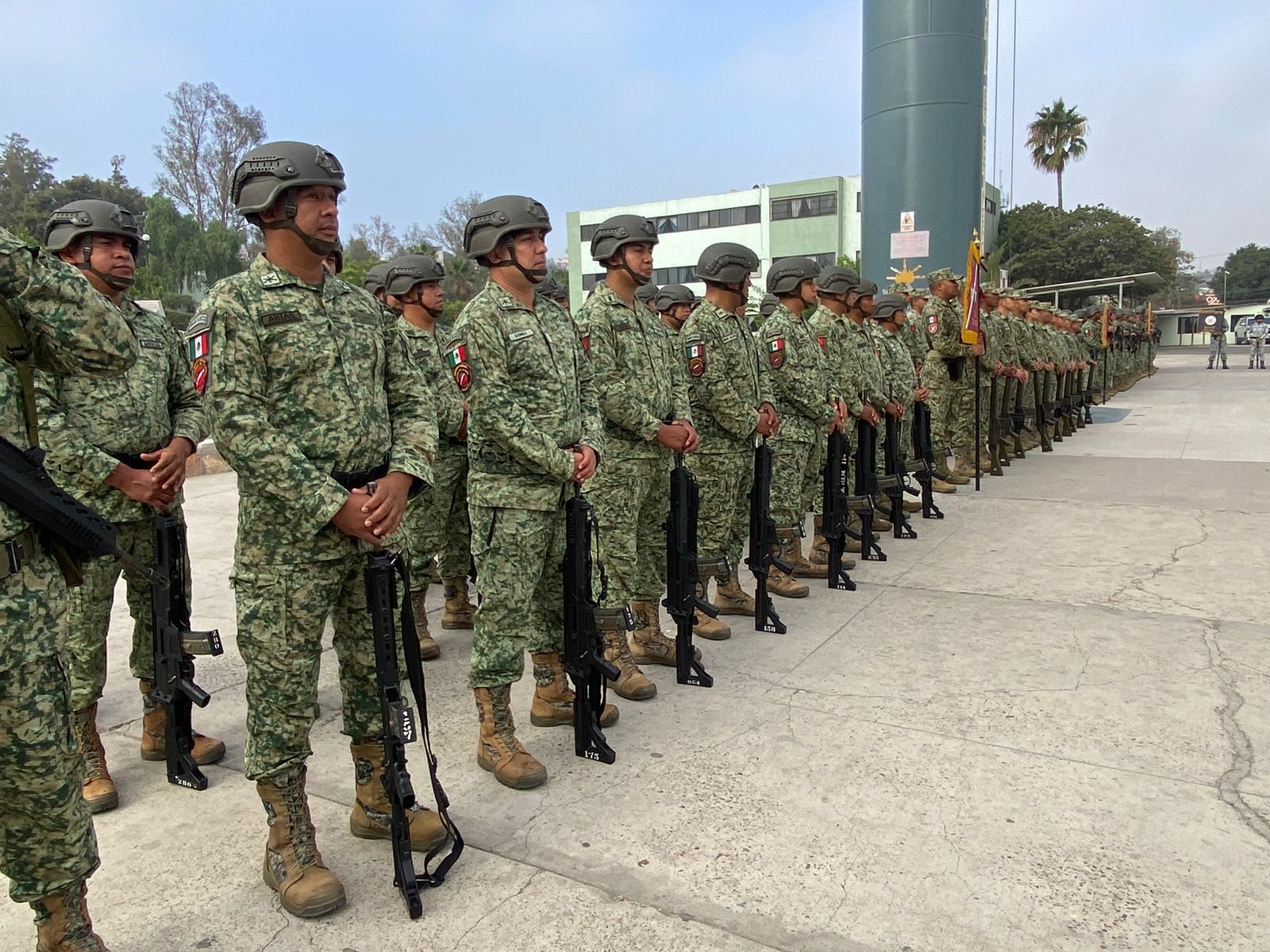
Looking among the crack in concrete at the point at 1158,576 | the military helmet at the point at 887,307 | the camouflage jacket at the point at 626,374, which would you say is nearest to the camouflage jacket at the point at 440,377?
the camouflage jacket at the point at 626,374

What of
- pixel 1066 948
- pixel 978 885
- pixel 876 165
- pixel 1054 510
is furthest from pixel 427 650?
pixel 876 165

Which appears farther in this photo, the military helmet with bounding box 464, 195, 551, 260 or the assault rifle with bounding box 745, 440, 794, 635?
the assault rifle with bounding box 745, 440, 794, 635

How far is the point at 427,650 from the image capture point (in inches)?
186

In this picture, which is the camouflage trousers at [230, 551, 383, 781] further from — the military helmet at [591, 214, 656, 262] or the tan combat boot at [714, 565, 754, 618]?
the tan combat boot at [714, 565, 754, 618]

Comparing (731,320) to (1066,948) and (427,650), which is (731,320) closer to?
(427,650)

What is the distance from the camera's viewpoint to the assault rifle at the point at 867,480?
6340 millimetres

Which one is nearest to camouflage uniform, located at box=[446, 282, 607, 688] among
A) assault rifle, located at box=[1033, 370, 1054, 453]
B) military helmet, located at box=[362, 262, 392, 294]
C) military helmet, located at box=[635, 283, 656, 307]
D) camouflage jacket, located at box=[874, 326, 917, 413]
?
military helmet, located at box=[362, 262, 392, 294]

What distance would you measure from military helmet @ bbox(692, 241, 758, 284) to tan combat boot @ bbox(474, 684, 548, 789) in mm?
2668

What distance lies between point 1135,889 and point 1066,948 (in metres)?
0.40

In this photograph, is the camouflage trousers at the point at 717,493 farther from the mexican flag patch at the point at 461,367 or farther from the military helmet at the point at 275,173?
the military helmet at the point at 275,173

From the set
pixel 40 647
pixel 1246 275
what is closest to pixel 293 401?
pixel 40 647

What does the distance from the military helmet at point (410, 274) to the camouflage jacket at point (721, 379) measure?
1.67 m

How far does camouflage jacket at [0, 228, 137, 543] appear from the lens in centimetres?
194

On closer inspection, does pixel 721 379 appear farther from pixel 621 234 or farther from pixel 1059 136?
pixel 1059 136
